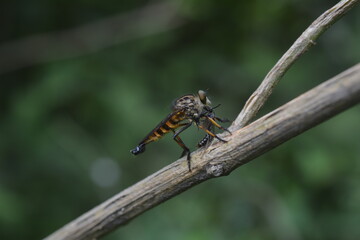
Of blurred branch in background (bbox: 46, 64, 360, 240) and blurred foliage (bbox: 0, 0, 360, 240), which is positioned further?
blurred foliage (bbox: 0, 0, 360, 240)

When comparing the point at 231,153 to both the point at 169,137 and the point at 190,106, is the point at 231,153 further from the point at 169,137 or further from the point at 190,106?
the point at 169,137

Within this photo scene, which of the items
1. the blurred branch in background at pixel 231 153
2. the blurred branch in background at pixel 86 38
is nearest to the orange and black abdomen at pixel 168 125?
the blurred branch in background at pixel 231 153

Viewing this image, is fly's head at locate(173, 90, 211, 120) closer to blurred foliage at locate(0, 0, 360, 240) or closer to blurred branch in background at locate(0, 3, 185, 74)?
blurred foliage at locate(0, 0, 360, 240)

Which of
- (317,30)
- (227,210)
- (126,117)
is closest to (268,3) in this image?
(126,117)

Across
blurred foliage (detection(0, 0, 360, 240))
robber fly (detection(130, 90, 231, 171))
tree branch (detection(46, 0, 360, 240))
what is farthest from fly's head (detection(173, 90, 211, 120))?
blurred foliage (detection(0, 0, 360, 240))

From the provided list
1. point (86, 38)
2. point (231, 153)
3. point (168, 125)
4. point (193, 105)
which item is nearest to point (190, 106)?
point (193, 105)

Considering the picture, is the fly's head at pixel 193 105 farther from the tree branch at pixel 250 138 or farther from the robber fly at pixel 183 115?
the tree branch at pixel 250 138
